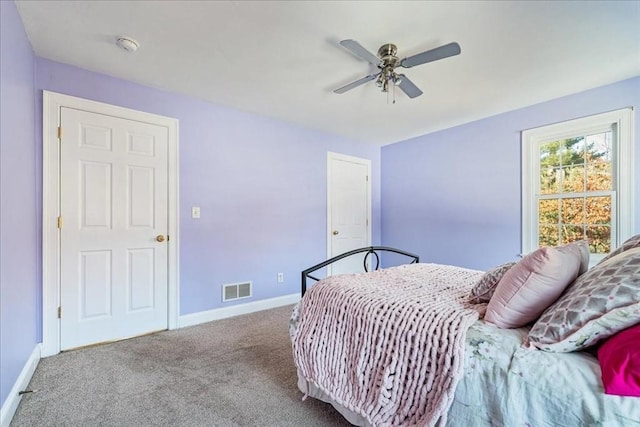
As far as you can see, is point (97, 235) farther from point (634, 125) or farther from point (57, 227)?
point (634, 125)

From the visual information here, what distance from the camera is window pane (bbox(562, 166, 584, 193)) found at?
2.95 meters

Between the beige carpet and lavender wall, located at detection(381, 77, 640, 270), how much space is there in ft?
8.59

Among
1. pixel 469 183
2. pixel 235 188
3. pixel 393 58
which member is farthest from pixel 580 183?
pixel 235 188

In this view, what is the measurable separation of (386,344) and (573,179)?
307 centimetres

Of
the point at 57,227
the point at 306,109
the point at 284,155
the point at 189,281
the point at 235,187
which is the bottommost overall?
the point at 189,281

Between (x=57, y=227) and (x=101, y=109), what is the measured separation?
1.08 m

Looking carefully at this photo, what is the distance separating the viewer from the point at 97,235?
8.29ft

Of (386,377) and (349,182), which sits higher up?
(349,182)

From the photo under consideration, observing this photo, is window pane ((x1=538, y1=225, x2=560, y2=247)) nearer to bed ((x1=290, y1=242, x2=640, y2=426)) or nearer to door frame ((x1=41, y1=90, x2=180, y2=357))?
bed ((x1=290, y1=242, x2=640, y2=426))

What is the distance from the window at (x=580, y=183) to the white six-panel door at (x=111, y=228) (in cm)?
395

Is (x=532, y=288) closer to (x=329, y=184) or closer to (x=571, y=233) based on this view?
(x=571, y=233)

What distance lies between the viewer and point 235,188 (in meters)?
3.34

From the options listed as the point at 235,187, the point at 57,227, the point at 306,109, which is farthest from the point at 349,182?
the point at 57,227

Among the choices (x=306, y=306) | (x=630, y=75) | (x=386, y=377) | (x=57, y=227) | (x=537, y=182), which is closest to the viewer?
(x=386, y=377)
